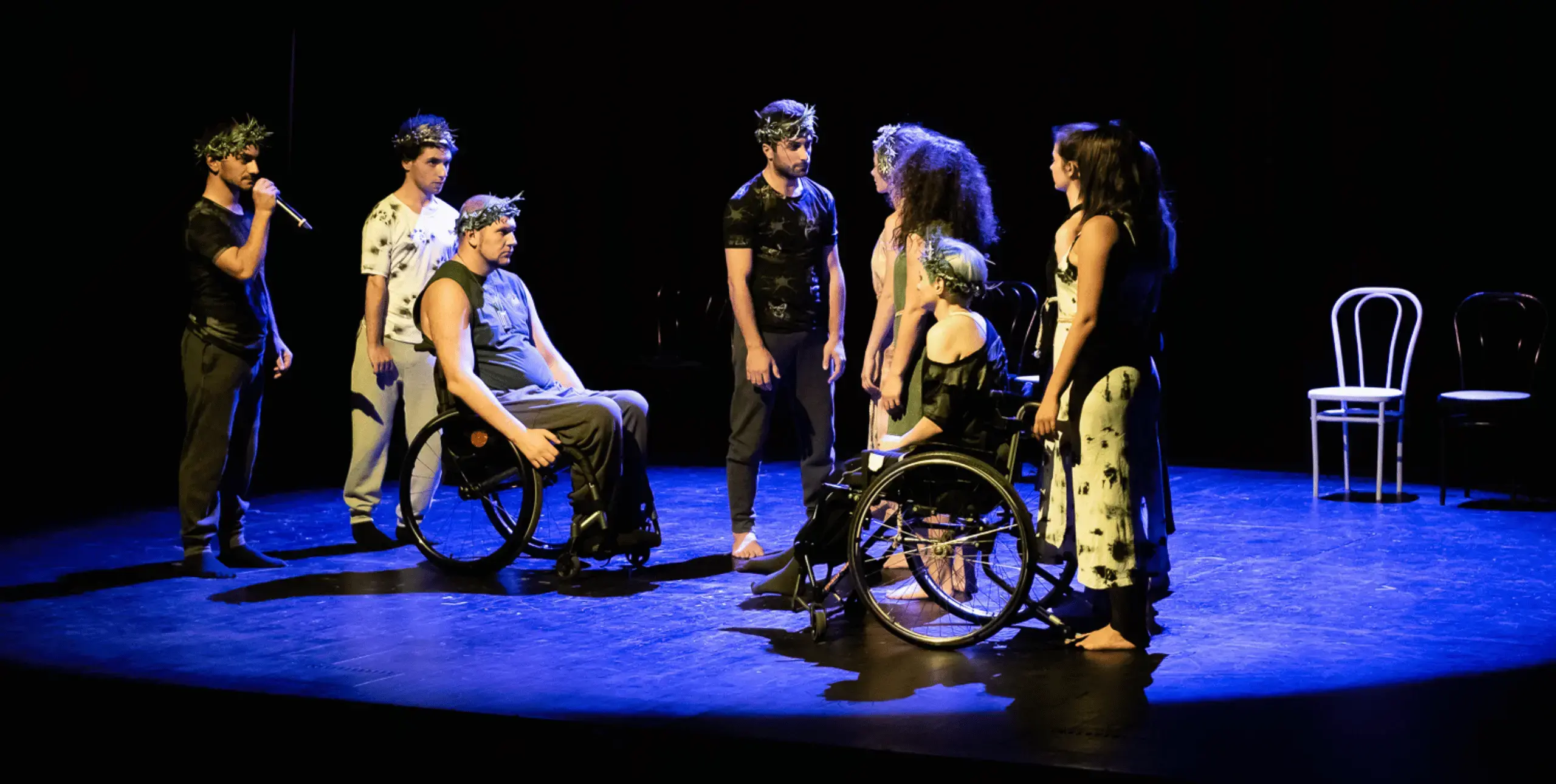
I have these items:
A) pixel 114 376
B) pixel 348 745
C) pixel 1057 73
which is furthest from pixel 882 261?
pixel 114 376

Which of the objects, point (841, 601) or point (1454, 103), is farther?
point (1454, 103)

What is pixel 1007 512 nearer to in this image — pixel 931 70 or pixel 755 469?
Answer: pixel 755 469

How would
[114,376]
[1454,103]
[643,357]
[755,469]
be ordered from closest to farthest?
[755,469] < [1454,103] < [114,376] < [643,357]

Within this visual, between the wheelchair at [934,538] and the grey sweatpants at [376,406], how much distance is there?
1.86 meters

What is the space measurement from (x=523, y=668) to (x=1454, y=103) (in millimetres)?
5031

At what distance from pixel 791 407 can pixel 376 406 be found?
59.6 inches

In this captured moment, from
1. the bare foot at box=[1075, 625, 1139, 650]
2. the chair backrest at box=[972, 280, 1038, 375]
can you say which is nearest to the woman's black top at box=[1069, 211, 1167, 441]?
the bare foot at box=[1075, 625, 1139, 650]

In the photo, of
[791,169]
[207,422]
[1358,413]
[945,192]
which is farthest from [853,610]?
[1358,413]

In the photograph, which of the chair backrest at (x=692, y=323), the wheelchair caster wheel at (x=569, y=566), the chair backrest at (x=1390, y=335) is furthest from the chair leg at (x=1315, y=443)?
the chair backrest at (x=692, y=323)

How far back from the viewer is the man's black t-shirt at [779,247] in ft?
16.4

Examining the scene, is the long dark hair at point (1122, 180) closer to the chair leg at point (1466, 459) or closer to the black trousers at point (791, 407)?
the black trousers at point (791, 407)

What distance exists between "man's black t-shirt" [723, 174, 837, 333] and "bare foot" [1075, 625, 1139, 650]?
157 centimetres

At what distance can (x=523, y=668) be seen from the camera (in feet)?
12.2

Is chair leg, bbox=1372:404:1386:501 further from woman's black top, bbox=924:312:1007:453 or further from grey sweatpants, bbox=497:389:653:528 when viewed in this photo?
grey sweatpants, bbox=497:389:653:528
